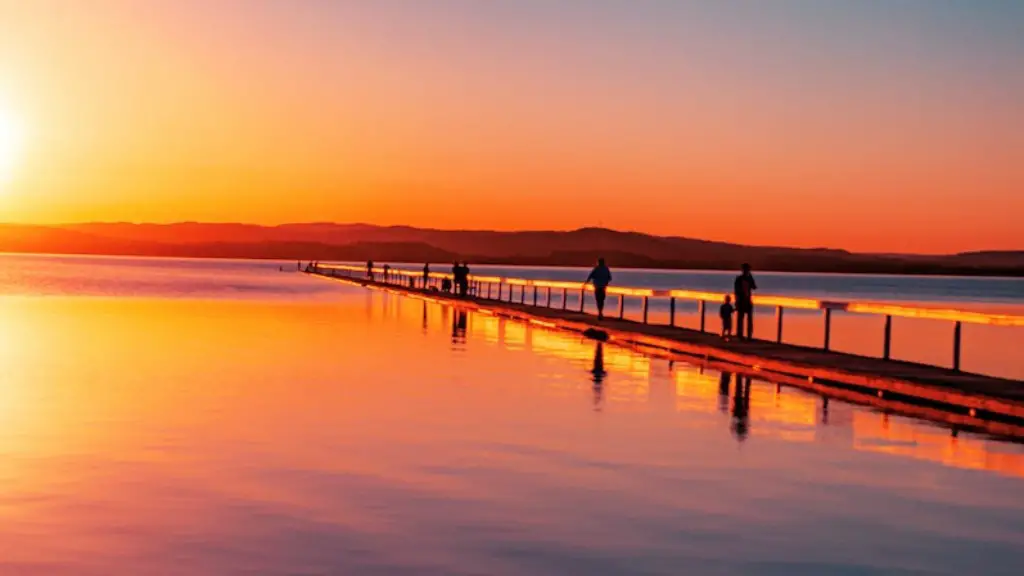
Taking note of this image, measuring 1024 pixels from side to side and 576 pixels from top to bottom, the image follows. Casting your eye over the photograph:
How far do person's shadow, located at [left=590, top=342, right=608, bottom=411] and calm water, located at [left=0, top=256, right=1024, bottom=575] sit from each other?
0.17m

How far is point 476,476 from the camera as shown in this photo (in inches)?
562

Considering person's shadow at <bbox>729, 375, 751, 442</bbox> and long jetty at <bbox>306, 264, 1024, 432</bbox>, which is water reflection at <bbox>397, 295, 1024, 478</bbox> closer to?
person's shadow at <bbox>729, 375, 751, 442</bbox>

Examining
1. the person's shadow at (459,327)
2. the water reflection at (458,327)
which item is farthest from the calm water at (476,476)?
the person's shadow at (459,327)

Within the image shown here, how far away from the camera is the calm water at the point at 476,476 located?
1046cm

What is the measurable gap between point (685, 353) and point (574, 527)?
22026 millimetres

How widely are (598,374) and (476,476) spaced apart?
1287 cm

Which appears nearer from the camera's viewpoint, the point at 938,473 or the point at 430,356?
the point at 938,473

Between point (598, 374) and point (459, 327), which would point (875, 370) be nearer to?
point (598, 374)

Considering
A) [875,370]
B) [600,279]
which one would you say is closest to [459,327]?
[600,279]

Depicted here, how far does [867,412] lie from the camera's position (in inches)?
828

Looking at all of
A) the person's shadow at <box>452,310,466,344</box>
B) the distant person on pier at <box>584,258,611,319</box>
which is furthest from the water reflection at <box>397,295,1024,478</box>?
the distant person on pier at <box>584,258,611,319</box>

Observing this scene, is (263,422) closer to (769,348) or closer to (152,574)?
(152,574)

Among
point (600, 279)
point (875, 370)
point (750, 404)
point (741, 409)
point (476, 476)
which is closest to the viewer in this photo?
point (476, 476)

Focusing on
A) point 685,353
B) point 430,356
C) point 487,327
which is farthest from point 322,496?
point 487,327
